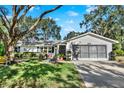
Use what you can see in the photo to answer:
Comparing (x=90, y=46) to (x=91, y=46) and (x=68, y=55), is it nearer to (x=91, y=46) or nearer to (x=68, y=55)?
(x=91, y=46)

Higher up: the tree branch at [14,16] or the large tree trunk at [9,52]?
the tree branch at [14,16]

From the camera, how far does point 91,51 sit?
25.8 m

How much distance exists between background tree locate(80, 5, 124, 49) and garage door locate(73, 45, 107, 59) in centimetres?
1005

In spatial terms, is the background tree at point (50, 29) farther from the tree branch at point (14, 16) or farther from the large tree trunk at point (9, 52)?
the tree branch at point (14, 16)

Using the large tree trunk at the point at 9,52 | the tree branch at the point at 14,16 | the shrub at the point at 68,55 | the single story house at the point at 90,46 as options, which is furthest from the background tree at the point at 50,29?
the tree branch at the point at 14,16

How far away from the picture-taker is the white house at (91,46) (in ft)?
83.8

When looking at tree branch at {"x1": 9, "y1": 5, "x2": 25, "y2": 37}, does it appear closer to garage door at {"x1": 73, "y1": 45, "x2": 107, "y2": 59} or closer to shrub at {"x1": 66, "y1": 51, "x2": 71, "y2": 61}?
shrub at {"x1": 66, "y1": 51, "x2": 71, "y2": 61}

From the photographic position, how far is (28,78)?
1054cm

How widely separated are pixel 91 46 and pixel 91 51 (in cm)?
62

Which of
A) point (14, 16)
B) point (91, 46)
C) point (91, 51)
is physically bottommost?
point (91, 51)

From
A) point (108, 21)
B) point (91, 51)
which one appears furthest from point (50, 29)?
point (91, 51)

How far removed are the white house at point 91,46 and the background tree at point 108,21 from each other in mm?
9950

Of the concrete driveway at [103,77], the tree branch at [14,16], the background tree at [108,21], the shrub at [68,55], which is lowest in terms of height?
the concrete driveway at [103,77]

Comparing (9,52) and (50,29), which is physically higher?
(50,29)
